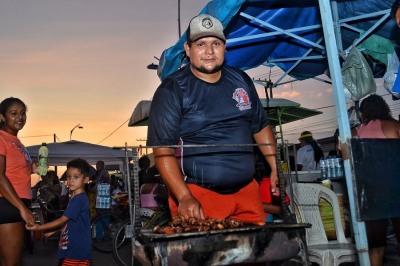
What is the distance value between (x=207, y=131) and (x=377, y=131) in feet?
9.03

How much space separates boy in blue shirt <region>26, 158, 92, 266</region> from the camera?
4422 mm

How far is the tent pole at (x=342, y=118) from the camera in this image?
2.72 metres

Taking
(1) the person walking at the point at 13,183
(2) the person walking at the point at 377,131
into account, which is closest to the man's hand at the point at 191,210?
(1) the person walking at the point at 13,183

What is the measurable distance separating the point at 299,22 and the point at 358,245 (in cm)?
479

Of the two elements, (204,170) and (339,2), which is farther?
(339,2)

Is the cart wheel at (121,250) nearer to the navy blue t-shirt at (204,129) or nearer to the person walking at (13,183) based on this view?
the person walking at (13,183)

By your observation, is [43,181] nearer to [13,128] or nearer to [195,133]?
[13,128]


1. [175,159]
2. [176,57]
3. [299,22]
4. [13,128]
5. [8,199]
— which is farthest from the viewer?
[299,22]

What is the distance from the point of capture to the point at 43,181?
1537cm

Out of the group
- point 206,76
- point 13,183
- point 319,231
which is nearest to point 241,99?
point 206,76

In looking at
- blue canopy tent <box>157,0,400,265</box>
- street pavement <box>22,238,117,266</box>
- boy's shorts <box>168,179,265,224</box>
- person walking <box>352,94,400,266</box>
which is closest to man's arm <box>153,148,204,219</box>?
boy's shorts <box>168,179,265,224</box>

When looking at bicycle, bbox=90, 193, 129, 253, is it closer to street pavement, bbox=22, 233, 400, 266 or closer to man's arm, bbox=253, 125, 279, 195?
street pavement, bbox=22, 233, 400, 266

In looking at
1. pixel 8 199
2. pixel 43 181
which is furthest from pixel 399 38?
pixel 43 181

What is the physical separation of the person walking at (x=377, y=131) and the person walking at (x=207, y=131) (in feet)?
6.93
